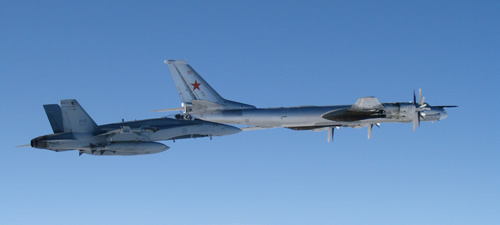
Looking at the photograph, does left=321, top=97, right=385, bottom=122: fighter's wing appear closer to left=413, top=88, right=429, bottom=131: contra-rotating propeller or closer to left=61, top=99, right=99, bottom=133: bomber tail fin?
left=413, top=88, right=429, bottom=131: contra-rotating propeller

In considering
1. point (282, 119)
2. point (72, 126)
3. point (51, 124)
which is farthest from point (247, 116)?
point (51, 124)

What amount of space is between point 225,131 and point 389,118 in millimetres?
19302

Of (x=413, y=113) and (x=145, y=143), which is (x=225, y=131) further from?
(x=413, y=113)

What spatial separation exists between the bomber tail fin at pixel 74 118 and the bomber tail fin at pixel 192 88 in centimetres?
1595

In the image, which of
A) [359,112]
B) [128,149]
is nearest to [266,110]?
[359,112]

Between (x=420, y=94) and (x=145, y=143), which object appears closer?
(x=420, y=94)

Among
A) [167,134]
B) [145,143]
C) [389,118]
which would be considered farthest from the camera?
[167,134]

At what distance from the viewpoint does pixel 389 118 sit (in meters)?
52.4

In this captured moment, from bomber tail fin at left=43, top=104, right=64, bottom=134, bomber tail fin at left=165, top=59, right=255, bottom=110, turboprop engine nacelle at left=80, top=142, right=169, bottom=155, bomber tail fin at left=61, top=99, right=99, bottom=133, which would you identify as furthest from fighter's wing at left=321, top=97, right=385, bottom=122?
bomber tail fin at left=43, top=104, right=64, bottom=134

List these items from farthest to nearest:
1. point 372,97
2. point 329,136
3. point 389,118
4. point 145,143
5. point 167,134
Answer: point 167,134
point 145,143
point 329,136
point 389,118
point 372,97

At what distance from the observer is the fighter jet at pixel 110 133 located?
2420 inches

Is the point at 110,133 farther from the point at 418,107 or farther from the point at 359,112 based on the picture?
the point at 418,107

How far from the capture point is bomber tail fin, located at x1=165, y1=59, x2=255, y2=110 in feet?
168

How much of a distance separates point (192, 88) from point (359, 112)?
13.5 metres
